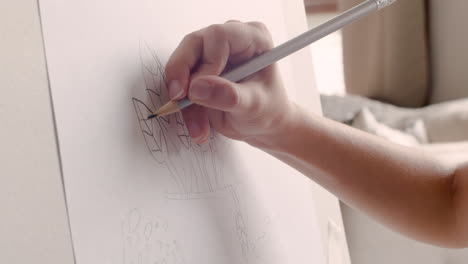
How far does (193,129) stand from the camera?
499mm

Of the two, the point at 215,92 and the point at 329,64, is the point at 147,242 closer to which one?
the point at 215,92

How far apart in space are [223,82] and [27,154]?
5.8 inches

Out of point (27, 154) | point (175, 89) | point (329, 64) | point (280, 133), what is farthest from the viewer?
point (329, 64)

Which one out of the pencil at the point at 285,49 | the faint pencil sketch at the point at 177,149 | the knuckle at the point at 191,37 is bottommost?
the faint pencil sketch at the point at 177,149

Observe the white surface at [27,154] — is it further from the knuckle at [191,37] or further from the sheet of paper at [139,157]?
the knuckle at [191,37]

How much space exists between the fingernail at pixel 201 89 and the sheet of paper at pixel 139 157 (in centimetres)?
5

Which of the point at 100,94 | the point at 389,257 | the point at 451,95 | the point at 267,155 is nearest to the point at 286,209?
the point at 267,155

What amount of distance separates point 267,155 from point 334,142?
7 centimetres

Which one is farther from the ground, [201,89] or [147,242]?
[201,89]

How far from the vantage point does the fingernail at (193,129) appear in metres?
0.50

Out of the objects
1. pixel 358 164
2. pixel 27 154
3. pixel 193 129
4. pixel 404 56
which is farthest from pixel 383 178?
pixel 404 56

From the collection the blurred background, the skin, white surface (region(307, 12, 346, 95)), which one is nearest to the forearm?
the skin

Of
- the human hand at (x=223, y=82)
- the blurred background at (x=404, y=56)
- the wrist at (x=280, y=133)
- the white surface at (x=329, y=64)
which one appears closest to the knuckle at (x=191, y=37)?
the human hand at (x=223, y=82)

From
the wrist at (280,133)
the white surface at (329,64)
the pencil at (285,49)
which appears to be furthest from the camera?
the white surface at (329,64)
